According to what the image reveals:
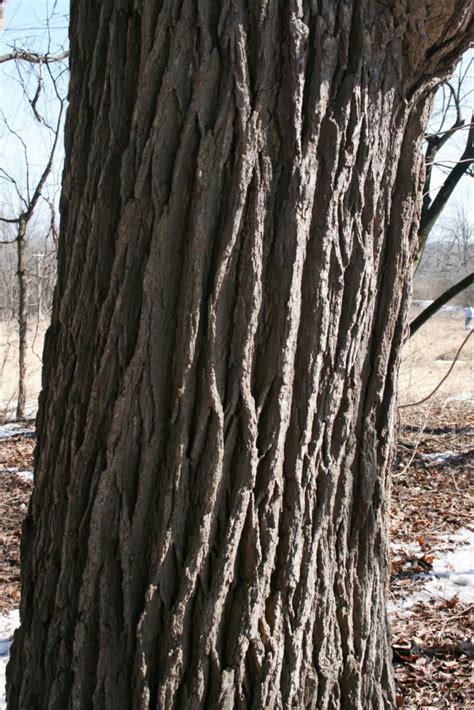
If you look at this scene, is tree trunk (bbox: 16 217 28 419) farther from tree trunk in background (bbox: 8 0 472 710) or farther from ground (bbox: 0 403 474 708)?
tree trunk in background (bbox: 8 0 472 710)

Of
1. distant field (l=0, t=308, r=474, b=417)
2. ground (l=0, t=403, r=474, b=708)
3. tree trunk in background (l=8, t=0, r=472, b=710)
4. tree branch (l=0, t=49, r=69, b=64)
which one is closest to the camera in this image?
tree trunk in background (l=8, t=0, r=472, b=710)

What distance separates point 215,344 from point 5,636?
2.54 meters

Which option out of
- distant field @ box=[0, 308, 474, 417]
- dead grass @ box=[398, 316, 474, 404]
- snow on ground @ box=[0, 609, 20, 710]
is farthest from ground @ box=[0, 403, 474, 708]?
dead grass @ box=[398, 316, 474, 404]

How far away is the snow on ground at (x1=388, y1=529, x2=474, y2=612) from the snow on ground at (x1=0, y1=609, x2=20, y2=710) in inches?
80.0

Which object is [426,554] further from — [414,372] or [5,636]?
[414,372]

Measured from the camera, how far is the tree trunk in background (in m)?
1.92

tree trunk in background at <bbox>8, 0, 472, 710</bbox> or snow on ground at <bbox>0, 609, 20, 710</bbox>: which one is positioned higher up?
tree trunk in background at <bbox>8, 0, 472, 710</bbox>

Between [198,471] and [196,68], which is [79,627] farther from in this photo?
[196,68]

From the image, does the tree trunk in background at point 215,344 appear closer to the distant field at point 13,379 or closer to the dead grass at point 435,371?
the dead grass at point 435,371

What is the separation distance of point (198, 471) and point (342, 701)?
86cm

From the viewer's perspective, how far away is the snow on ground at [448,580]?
13.6 ft

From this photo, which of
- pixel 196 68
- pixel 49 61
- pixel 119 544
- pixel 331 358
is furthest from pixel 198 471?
pixel 49 61

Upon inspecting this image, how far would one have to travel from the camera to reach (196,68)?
1902mm

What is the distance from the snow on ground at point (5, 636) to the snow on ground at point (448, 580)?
6.67ft
